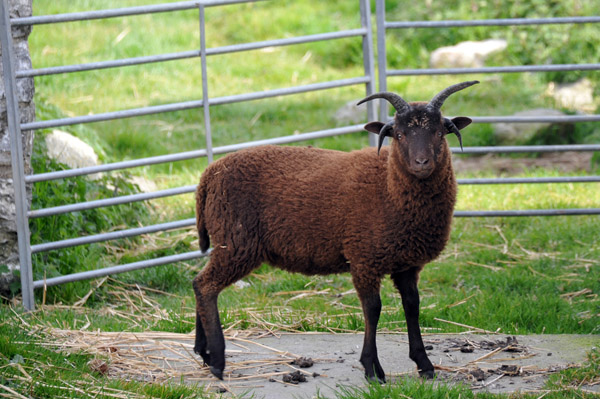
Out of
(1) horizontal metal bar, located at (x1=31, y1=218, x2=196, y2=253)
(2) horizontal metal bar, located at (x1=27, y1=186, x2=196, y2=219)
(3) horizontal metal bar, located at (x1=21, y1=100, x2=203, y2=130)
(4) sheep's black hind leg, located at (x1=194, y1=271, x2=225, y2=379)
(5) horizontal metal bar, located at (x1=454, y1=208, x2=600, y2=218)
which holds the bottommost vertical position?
(4) sheep's black hind leg, located at (x1=194, y1=271, x2=225, y2=379)

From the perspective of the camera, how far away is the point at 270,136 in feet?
30.3

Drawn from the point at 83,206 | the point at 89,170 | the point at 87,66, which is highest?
the point at 87,66

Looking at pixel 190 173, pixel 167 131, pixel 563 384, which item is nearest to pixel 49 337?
pixel 563 384

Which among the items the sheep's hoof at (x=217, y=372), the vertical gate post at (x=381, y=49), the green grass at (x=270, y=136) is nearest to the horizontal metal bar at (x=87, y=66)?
the green grass at (x=270, y=136)

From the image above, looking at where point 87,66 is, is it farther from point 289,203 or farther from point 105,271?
point 289,203

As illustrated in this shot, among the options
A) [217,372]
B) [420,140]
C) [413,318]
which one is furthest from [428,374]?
[420,140]

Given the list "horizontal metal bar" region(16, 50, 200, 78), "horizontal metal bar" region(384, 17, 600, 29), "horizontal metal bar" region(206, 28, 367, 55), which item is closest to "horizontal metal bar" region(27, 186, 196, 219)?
"horizontal metal bar" region(16, 50, 200, 78)

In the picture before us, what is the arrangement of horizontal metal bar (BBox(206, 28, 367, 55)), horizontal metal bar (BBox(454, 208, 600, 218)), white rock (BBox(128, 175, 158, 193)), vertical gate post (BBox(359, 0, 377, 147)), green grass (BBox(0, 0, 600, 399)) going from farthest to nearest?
white rock (BBox(128, 175, 158, 193)) → vertical gate post (BBox(359, 0, 377, 147)) → horizontal metal bar (BBox(454, 208, 600, 218)) → horizontal metal bar (BBox(206, 28, 367, 55)) → green grass (BBox(0, 0, 600, 399))

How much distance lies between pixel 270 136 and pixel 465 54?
346 centimetres

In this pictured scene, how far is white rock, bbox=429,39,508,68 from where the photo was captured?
10938 millimetres

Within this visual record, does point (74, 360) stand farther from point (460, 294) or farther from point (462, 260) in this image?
point (462, 260)

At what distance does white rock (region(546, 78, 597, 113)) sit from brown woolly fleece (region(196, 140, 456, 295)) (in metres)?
5.88

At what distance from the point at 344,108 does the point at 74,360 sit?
5.96 m

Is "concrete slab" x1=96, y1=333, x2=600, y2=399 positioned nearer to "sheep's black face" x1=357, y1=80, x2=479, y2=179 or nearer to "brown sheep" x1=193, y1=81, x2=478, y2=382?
"brown sheep" x1=193, y1=81, x2=478, y2=382
